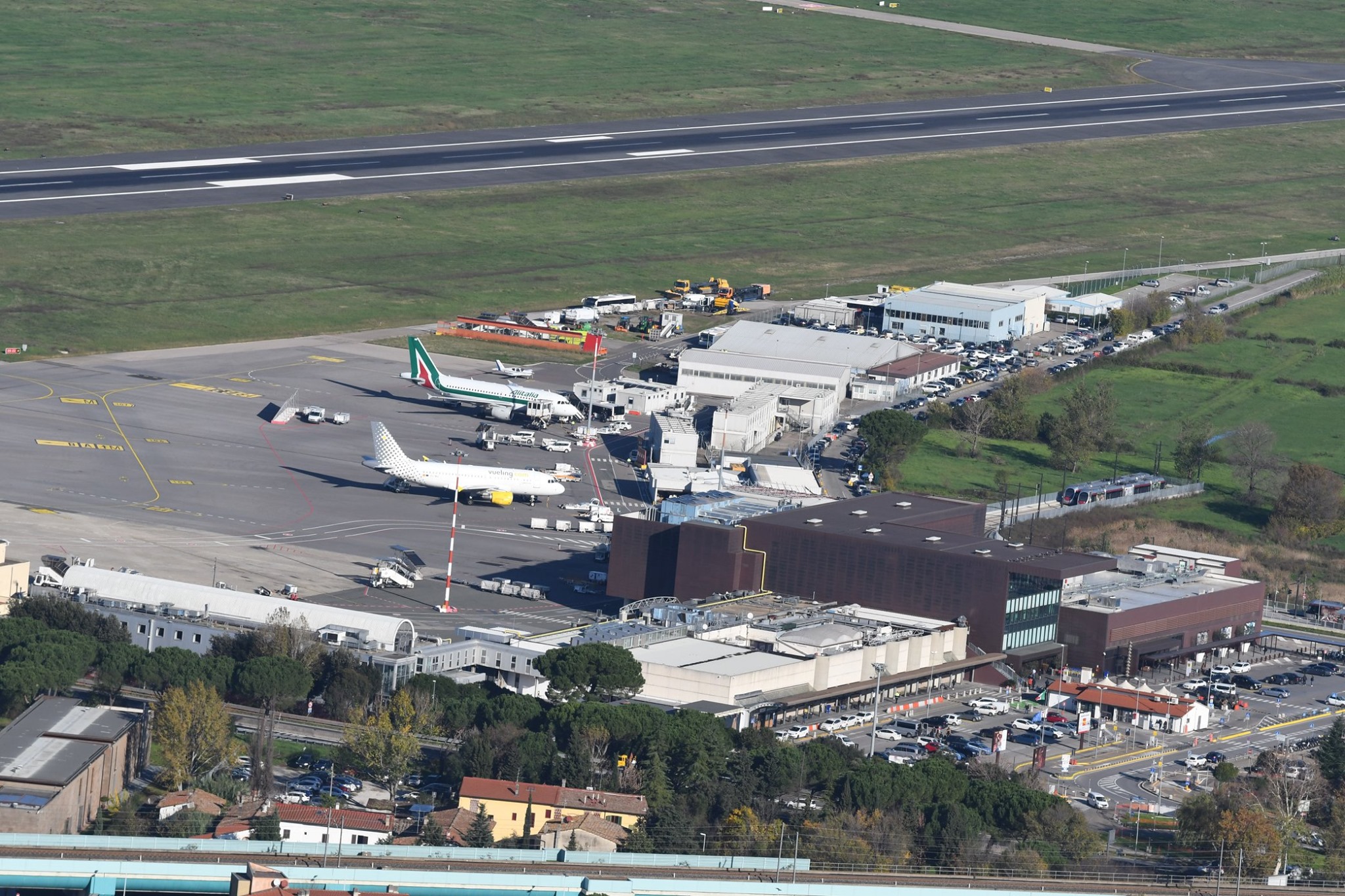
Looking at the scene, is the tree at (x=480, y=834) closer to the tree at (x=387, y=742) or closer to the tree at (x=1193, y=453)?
the tree at (x=387, y=742)

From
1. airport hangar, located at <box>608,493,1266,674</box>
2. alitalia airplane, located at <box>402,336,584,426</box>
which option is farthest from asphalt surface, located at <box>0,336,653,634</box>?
airport hangar, located at <box>608,493,1266,674</box>

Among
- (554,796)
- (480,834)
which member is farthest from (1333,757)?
(480,834)

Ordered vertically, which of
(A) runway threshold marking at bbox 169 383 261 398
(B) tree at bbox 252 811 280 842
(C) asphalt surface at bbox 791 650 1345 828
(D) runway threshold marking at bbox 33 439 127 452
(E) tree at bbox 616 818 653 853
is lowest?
(D) runway threshold marking at bbox 33 439 127 452

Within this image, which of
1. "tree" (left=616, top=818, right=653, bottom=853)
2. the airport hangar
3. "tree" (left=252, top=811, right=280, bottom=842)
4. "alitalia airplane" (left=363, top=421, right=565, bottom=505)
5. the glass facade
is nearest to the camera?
"tree" (left=252, top=811, right=280, bottom=842)

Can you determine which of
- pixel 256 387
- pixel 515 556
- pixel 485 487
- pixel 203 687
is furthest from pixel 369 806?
pixel 256 387

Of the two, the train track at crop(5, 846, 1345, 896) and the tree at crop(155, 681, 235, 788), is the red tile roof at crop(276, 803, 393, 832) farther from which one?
the tree at crop(155, 681, 235, 788)
